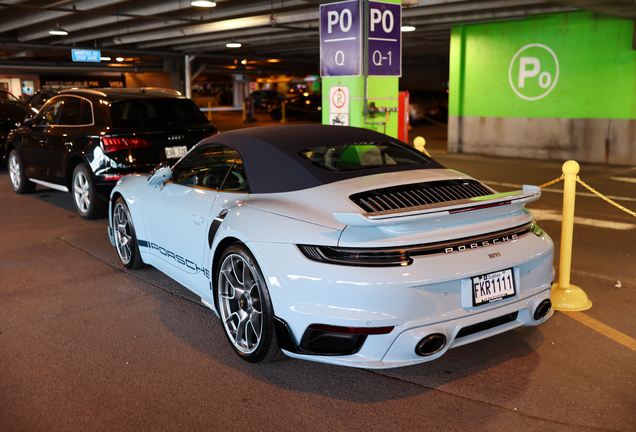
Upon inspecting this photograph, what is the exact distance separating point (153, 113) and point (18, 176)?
147 inches

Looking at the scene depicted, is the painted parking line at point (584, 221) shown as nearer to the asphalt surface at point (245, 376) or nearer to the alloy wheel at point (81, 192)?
the asphalt surface at point (245, 376)

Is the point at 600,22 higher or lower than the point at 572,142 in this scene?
higher

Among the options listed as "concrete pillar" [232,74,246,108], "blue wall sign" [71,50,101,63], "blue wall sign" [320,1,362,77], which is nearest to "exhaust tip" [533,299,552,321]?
"blue wall sign" [320,1,362,77]

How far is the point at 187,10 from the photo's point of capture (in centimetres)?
1836

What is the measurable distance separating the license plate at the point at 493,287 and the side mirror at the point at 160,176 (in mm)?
2711

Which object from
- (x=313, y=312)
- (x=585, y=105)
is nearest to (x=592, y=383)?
(x=313, y=312)

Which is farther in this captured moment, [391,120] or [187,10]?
[187,10]

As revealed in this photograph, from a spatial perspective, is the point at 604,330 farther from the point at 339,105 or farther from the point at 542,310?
the point at 339,105

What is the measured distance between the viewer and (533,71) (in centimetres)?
1427

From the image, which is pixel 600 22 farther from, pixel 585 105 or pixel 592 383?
pixel 592 383

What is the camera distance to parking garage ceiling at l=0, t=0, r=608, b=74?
46.3 feet

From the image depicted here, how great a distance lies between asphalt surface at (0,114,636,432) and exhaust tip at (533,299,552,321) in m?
0.34

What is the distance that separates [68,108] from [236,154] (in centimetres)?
524

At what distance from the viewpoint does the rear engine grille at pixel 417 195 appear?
3312 millimetres
